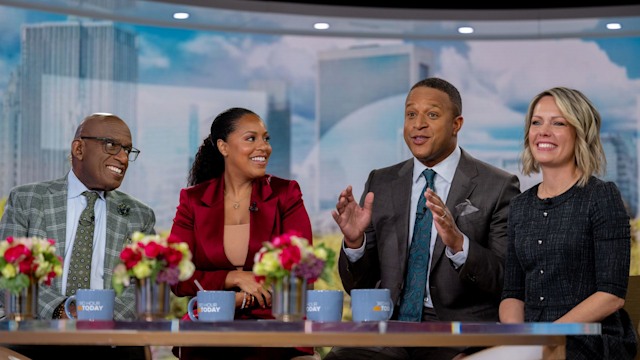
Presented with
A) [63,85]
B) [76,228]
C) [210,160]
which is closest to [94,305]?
[76,228]

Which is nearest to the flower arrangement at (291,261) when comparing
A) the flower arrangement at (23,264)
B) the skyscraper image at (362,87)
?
the flower arrangement at (23,264)

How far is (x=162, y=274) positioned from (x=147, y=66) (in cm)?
380

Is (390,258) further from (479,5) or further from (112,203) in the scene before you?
(479,5)

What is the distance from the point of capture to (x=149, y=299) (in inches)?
125

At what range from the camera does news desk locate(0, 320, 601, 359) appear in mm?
2791

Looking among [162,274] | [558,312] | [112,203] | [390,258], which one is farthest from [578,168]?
[112,203]

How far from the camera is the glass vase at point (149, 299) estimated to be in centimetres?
317

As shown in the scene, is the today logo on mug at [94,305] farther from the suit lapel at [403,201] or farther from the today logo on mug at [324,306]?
the suit lapel at [403,201]

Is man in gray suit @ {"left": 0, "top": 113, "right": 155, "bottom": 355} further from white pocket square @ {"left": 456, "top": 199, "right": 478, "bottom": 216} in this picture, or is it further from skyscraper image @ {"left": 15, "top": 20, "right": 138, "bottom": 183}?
skyscraper image @ {"left": 15, "top": 20, "right": 138, "bottom": 183}

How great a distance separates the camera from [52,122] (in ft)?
21.1

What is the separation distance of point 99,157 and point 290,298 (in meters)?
1.47

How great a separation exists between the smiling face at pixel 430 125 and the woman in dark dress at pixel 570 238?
0.57 meters

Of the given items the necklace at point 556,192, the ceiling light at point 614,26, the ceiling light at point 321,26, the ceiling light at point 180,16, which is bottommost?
the necklace at point 556,192

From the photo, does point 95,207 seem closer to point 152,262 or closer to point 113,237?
point 113,237
